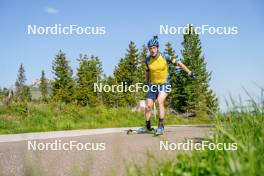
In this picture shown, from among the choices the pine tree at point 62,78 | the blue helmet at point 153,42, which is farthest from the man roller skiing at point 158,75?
the pine tree at point 62,78

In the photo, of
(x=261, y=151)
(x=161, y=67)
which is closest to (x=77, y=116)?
(x=161, y=67)

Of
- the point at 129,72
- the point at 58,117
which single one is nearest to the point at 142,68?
the point at 129,72

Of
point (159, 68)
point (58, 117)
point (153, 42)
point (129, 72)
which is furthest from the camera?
point (129, 72)

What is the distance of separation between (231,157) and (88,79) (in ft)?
220

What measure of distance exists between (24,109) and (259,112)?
474 inches

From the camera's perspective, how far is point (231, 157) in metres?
2.50

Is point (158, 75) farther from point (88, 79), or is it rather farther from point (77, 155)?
point (88, 79)

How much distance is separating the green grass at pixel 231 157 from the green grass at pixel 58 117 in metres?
7.53

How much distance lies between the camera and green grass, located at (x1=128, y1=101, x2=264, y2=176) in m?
1.91

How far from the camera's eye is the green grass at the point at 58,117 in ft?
39.3

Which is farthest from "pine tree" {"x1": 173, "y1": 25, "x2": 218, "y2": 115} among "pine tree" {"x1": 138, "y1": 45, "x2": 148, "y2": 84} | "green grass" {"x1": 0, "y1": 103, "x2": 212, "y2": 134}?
"green grass" {"x1": 0, "y1": 103, "x2": 212, "y2": 134}

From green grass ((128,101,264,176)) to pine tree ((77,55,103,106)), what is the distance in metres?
61.2

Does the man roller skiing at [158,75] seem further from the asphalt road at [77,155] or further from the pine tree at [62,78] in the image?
the pine tree at [62,78]

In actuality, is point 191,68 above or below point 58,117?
above
